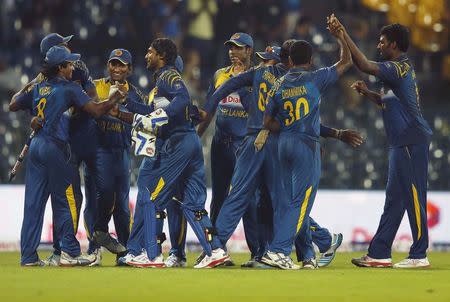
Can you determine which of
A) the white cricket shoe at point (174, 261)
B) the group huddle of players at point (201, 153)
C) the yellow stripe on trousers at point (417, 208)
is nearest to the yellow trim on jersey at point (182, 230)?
the group huddle of players at point (201, 153)

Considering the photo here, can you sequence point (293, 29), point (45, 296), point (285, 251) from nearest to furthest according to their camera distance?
point (45, 296), point (285, 251), point (293, 29)

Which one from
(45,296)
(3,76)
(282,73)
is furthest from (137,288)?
(3,76)

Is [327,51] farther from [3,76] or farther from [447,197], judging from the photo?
[3,76]

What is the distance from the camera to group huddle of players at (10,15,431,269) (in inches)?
390

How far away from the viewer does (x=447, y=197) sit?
15.2 meters

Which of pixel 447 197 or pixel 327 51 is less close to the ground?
pixel 327 51

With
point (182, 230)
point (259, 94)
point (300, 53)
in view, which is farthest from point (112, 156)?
point (300, 53)

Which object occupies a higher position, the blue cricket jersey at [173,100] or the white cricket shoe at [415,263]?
the blue cricket jersey at [173,100]

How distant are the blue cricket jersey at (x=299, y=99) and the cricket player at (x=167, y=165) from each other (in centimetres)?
80

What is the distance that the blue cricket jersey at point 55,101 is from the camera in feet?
33.5

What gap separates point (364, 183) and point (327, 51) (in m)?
3.25

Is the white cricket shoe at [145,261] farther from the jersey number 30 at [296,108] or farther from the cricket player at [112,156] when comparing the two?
the jersey number 30 at [296,108]

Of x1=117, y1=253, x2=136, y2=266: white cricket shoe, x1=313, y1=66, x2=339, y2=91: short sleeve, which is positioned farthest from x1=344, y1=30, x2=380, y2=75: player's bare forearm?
x1=117, y1=253, x2=136, y2=266: white cricket shoe

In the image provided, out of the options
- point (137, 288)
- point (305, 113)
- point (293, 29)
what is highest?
point (293, 29)
